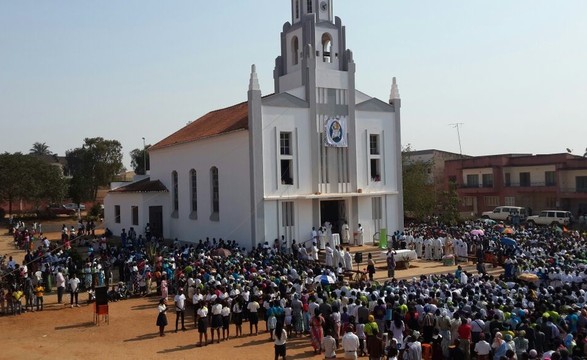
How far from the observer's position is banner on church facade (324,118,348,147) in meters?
31.4

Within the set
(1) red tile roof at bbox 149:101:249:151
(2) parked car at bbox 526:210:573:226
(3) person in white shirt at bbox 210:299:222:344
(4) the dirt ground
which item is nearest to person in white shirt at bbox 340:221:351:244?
(1) red tile roof at bbox 149:101:249:151

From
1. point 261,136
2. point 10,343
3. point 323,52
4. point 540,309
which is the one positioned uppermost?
point 323,52

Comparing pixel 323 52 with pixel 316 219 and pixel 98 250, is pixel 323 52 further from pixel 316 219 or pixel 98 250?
pixel 98 250

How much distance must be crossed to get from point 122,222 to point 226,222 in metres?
11.3

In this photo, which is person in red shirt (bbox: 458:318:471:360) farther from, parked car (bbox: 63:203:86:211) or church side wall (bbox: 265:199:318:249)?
parked car (bbox: 63:203:86:211)

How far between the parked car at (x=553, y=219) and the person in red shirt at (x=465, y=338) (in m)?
33.6

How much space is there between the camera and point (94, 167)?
2463 inches

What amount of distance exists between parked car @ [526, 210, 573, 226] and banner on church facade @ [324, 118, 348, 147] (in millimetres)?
20165

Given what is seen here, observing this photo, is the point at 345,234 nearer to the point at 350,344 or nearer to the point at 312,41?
the point at 312,41

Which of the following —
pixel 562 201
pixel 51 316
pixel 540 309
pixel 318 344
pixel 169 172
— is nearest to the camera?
pixel 540 309

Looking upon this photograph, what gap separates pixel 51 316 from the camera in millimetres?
20109

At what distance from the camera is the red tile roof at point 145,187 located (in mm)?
37781

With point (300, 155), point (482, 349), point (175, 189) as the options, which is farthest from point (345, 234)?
point (482, 349)

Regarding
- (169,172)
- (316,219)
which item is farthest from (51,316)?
(169,172)
